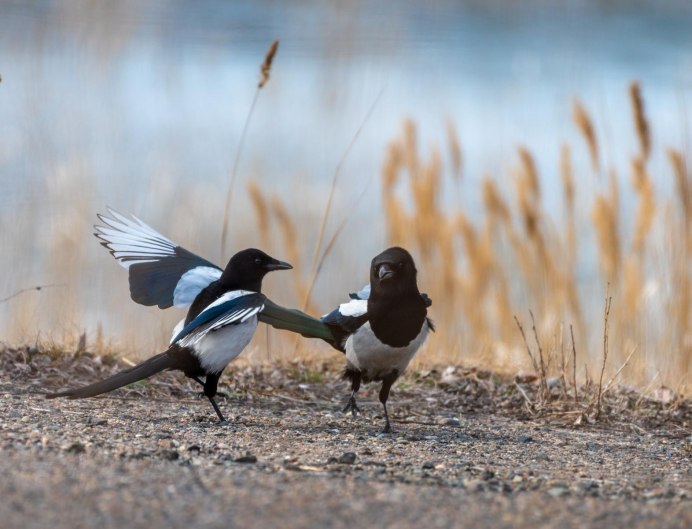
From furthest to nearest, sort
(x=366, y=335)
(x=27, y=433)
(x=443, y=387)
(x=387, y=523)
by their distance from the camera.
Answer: (x=443, y=387) → (x=366, y=335) → (x=27, y=433) → (x=387, y=523)

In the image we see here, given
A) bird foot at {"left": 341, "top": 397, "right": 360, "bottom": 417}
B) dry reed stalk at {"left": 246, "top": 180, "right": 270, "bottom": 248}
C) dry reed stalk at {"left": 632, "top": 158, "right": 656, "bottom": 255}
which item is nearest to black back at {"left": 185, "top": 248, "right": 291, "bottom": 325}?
bird foot at {"left": 341, "top": 397, "right": 360, "bottom": 417}

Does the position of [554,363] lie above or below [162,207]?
below

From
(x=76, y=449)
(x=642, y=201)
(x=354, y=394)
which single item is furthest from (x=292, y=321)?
(x=642, y=201)

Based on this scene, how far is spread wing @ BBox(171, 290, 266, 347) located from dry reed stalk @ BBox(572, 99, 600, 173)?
2.29 metres

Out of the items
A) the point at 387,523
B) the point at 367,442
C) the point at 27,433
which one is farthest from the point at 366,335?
the point at 387,523

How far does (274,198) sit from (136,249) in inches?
52.4

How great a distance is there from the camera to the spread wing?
3453 mm

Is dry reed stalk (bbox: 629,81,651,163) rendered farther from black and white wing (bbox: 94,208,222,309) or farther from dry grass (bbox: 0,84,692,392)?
black and white wing (bbox: 94,208,222,309)

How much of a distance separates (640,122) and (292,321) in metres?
2.39

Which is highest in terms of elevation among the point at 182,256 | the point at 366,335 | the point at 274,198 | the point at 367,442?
the point at 274,198

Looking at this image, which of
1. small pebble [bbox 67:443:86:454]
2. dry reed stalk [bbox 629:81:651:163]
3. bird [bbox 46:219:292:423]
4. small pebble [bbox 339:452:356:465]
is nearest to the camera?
small pebble [bbox 67:443:86:454]

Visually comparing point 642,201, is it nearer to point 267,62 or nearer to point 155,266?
point 267,62

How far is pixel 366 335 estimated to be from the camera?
3770mm

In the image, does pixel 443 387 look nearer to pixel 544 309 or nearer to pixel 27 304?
pixel 544 309
